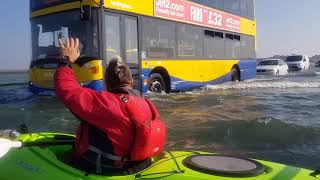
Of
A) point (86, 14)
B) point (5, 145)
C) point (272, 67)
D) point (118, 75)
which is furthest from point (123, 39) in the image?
point (272, 67)

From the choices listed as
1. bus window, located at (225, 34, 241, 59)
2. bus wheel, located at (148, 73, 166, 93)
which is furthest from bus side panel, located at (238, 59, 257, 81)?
bus wheel, located at (148, 73, 166, 93)

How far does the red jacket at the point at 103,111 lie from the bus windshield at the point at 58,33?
7.49 meters

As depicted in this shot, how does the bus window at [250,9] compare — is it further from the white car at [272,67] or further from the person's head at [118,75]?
the person's head at [118,75]

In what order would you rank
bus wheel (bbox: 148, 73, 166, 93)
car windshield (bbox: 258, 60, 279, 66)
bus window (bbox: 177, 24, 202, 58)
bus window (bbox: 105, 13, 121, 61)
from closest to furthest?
bus window (bbox: 105, 13, 121, 61), bus wheel (bbox: 148, 73, 166, 93), bus window (bbox: 177, 24, 202, 58), car windshield (bbox: 258, 60, 279, 66)

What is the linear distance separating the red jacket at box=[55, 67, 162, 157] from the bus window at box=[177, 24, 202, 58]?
1099cm

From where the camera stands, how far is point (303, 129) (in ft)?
26.1

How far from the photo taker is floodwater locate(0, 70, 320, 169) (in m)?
6.61

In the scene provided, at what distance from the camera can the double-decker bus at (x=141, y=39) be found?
11.0m

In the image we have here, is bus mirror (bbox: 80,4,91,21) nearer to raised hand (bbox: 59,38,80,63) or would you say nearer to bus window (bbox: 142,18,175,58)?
bus window (bbox: 142,18,175,58)

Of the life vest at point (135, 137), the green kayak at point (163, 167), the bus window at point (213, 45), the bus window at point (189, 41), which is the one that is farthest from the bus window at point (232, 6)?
the life vest at point (135, 137)

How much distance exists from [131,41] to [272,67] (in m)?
20.4

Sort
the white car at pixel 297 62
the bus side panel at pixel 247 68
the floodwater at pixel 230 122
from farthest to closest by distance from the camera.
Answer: the white car at pixel 297 62
the bus side panel at pixel 247 68
the floodwater at pixel 230 122

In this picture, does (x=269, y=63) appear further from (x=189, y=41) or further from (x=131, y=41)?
(x=131, y=41)

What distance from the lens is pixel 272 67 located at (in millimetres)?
30734
